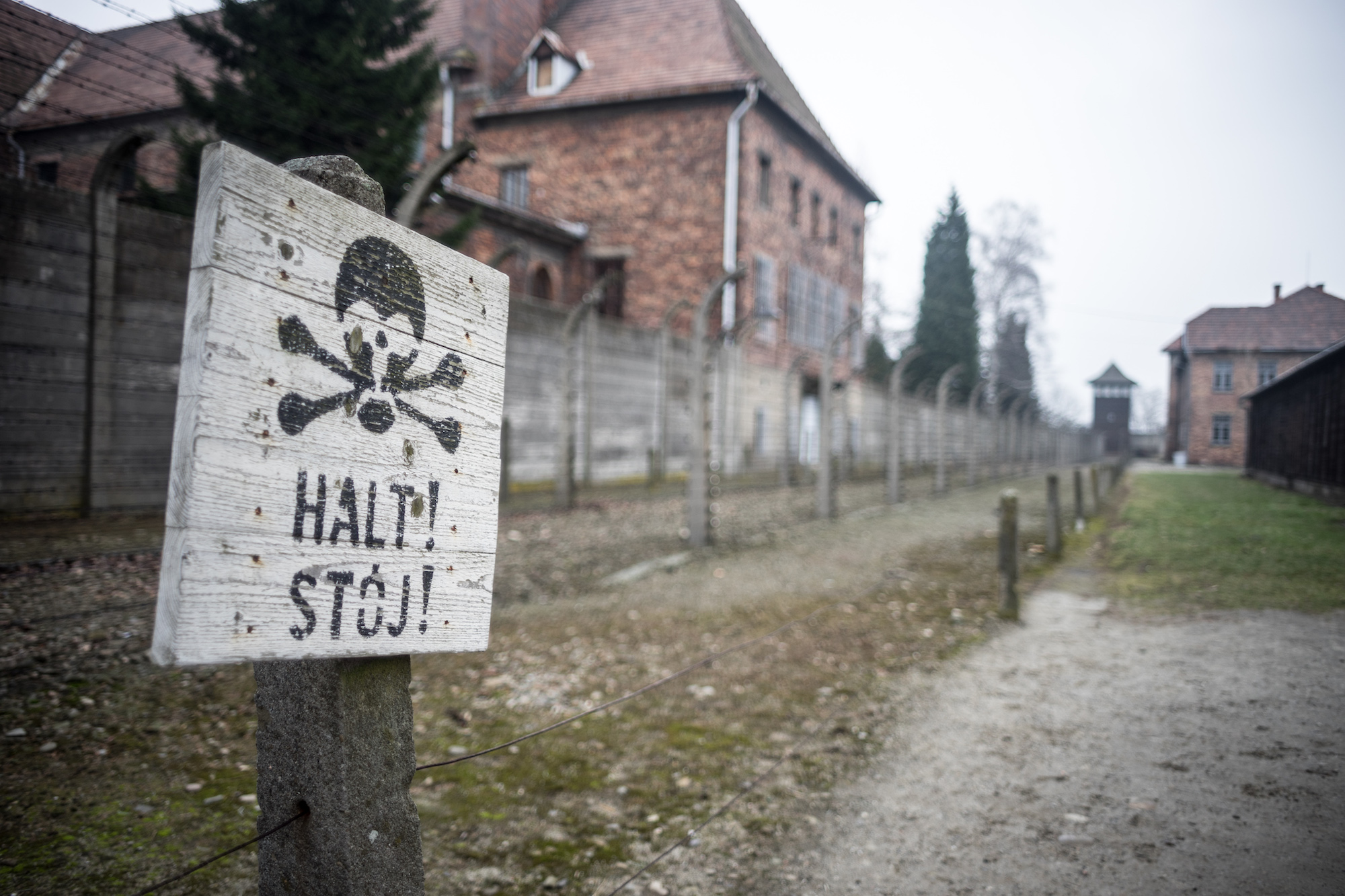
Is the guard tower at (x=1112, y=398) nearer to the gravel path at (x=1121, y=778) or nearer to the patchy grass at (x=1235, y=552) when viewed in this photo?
the patchy grass at (x=1235, y=552)

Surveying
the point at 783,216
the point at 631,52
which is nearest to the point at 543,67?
the point at 631,52

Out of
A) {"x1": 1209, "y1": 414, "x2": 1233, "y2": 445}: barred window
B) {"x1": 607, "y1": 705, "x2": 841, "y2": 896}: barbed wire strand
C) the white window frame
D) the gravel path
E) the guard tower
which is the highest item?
the white window frame

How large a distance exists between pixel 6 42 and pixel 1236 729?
6.18m

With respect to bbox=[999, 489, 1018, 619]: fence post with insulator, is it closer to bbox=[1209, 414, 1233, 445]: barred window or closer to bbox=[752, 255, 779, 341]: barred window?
Result: bbox=[1209, 414, 1233, 445]: barred window

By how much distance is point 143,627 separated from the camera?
4.26 metres

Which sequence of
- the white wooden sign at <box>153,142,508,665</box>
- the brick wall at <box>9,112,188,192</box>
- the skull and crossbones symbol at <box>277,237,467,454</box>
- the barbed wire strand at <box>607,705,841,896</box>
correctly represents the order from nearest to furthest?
the white wooden sign at <box>153,142,508,665</box>, the skull and crossbones symbol at <box>277,237,467,454</box>, the barbed wire strand at <box>607,705,841,896</box>, the brick wall at <box>9,112,188,192</box>

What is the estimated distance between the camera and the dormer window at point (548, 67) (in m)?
22.0

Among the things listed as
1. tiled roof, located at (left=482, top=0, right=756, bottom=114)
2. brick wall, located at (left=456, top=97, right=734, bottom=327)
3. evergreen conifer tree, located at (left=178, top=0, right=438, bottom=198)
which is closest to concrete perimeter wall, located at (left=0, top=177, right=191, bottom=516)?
evergreen conifer tree, located at (left=178, top=0, right=438, bottom=198)

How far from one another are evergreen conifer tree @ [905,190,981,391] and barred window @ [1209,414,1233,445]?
3569 centimetres

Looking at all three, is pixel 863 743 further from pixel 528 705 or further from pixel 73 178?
pixel 73 178

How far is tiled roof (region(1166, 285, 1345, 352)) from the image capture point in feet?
10.7

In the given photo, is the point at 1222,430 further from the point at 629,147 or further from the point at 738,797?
the point at 629,147

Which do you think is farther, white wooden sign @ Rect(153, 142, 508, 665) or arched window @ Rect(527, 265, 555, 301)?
arched window @ Rect(527, 265, 555, 301)

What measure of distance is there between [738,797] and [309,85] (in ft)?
35.2
